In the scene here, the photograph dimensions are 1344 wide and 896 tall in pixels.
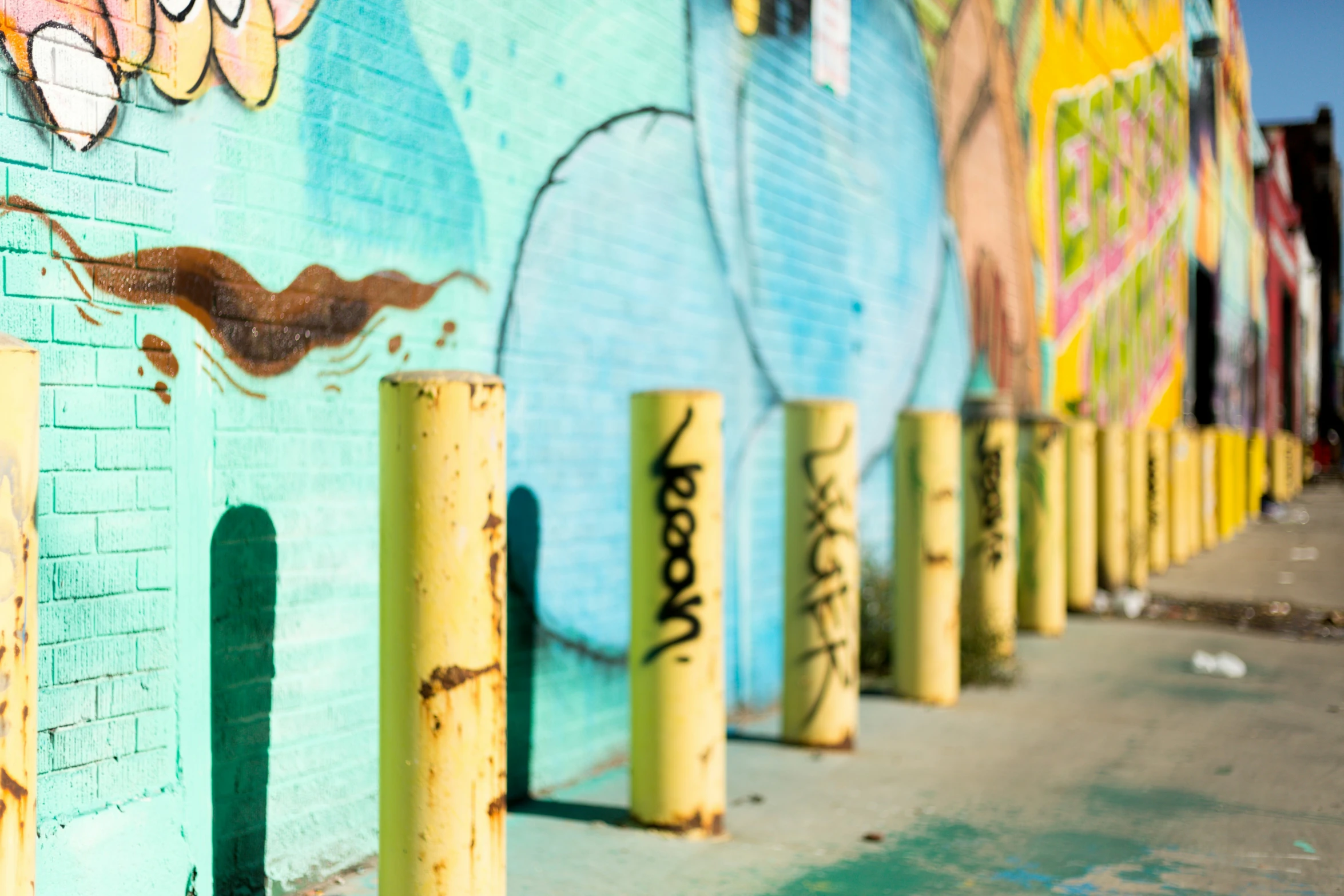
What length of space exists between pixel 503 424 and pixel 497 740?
0.82m

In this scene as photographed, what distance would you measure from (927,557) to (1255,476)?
561 inches

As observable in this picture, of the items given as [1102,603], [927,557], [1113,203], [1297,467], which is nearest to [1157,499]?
[1102,603]

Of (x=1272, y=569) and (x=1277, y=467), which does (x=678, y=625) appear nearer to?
(x=1272, y=569)

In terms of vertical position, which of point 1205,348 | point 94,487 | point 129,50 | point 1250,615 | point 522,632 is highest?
point 1205,348

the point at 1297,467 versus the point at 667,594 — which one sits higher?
the point at 667,594

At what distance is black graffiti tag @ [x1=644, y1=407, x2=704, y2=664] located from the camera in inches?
161

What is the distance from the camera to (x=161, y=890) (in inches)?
121

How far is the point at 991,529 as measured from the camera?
701 centimetres

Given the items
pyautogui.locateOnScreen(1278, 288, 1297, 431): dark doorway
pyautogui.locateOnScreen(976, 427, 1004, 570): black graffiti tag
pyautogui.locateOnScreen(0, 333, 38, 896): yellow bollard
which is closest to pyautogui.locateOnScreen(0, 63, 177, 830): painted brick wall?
pyautogui.locateOnScreen(0, 333, 38, 896): yellow bollard

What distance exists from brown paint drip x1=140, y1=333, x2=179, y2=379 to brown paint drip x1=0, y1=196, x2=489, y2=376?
0.32 ft

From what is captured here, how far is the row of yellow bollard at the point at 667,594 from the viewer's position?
3.01 metres

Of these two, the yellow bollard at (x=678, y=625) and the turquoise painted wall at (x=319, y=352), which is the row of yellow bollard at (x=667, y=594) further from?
the turquoise painted wall at (x=319, y=352)

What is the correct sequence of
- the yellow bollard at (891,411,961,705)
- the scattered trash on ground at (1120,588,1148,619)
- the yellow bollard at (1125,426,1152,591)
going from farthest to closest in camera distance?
the yellow bollard at (1125,426,1152,591)
the scattered trash on ground at (1120,588,1148,619)
the yellow bollard at (891,411,961,705)

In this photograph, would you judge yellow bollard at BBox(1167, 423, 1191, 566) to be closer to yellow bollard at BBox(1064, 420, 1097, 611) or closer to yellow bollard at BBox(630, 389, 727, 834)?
yellow bollard at BBox(1064, 420, 1097, 611)
